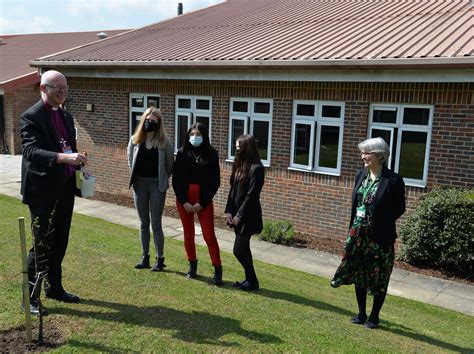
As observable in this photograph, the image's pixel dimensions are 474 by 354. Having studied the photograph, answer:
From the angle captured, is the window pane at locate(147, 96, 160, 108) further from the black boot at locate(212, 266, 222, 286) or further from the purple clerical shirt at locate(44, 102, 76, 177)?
the purple clerical shirt at locate(44, 102, 76, 177)

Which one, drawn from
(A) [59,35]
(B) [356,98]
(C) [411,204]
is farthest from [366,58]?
(A) [59,35]

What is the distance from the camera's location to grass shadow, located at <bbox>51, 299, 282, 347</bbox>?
3811mm

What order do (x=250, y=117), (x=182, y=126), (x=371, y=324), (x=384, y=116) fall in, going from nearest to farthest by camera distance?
1. (x=371, y=324)
2. (x=384, y=116)
3. (x=250, y=117)
4. (x=182, y=126)

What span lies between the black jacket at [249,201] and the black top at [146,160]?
894 mm

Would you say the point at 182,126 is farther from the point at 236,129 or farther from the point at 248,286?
the point at 248,286

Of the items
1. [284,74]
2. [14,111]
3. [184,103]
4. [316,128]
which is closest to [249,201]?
[316,128]

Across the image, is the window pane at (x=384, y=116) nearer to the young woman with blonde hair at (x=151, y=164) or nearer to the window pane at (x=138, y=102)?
the young woman with blonde hair at (x=151, y=164)

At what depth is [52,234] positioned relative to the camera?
3.95 meters

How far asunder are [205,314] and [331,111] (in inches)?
209

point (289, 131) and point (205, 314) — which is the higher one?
point (289, 131)

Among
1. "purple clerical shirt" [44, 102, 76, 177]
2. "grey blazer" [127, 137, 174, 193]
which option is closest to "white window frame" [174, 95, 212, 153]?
"grey blazer" [127, 137, 174, 193]

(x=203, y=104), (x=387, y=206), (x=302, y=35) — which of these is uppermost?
(x=302, y=35)

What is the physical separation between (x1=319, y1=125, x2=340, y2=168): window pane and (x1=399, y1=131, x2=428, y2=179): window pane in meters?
1.18

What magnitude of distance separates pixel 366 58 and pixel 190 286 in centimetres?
479
